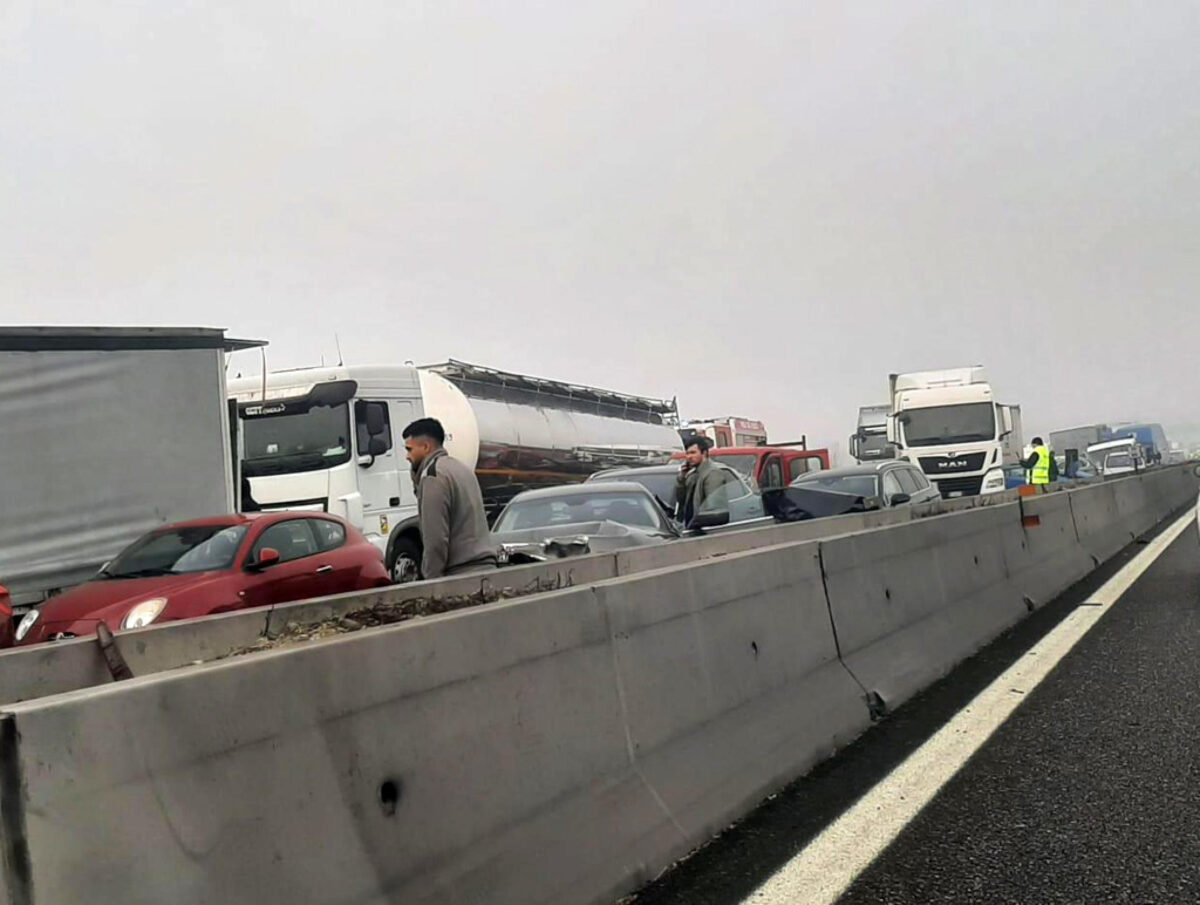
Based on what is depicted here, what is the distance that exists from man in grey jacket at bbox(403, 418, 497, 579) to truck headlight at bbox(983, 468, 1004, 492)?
73.3 feet

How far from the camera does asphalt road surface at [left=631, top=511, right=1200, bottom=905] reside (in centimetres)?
367

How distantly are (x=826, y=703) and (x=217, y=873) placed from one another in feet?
11.9

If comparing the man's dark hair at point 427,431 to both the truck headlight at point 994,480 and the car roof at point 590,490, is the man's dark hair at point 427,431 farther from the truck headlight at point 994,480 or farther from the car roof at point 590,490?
the truck headlight at point 994,480

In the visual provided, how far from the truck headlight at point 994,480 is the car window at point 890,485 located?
1285 centimetres

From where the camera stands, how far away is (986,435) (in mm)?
27234

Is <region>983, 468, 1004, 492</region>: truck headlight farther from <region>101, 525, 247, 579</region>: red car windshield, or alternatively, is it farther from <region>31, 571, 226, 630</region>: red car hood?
<region>31, 571, 226, 630</region>: red car hood

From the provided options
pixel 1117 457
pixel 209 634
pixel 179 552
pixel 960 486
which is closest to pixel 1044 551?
pixel 179 552

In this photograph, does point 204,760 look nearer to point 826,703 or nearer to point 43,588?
point 826,703

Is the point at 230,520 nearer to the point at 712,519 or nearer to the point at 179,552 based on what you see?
Answer: the point at 179,552

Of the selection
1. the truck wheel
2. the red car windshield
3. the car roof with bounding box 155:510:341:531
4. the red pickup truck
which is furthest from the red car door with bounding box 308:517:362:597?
the red pickup truck

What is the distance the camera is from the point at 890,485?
14633mm

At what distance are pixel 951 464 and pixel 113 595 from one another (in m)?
22.3

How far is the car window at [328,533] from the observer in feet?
34.9

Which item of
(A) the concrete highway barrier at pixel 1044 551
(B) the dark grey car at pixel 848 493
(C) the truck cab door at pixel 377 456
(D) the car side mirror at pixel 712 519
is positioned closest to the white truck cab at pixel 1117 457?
(B) the dark grey car at pixel 848 493
